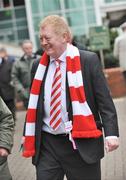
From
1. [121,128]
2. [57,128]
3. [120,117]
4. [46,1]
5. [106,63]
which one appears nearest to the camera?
[57,128]

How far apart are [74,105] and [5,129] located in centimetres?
54

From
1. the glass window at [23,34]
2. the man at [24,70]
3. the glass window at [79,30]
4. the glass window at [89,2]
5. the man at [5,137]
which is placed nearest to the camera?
the man at [5,137]

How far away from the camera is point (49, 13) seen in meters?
31.4

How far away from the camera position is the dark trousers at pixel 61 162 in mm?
4988

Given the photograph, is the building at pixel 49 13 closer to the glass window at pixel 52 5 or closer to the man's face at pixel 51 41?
the glass window at pixel 52 5

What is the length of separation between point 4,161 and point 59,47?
0.96m

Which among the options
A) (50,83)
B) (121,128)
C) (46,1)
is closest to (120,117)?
(121,128)

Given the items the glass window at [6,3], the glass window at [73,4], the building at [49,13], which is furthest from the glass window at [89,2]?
the glass window at [6,3]

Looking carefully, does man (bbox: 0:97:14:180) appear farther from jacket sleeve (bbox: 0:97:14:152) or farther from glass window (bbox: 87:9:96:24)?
glass window (bbox: 87:9:96:24)

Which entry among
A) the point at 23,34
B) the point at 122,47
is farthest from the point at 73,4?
the point at 122,47

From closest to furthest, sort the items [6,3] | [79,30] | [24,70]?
[24,70] < [79,30] < [6,3]

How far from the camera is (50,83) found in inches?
199

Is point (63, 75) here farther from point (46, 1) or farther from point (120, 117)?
point (46, 1)

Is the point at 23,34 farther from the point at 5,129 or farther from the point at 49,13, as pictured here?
the point at 5,129
